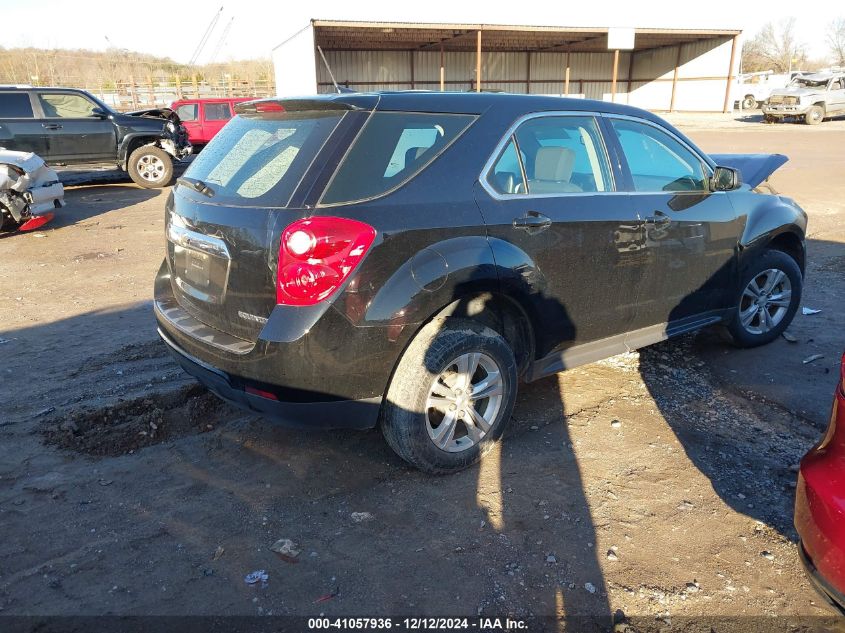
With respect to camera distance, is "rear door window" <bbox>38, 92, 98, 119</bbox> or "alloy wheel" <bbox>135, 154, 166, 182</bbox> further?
"alloy wheel" <bbox>135, 154, 166, 182</bbox>

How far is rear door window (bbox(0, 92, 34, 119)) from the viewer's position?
497 inches

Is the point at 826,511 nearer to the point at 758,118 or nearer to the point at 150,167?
the point at 150,167

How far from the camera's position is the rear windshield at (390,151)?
9.53 feet

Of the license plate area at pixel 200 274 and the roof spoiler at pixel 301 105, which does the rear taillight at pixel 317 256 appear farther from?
the roof spoiler at pixel 301 105

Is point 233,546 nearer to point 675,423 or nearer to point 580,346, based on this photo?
point 580,346

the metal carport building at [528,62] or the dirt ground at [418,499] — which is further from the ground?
the metal carport building at [528,62]

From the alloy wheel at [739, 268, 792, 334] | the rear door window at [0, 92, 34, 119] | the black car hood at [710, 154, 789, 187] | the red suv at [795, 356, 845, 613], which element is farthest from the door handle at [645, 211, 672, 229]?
the rear door window at [0, 92, 34, 119]

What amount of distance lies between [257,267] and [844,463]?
2.37m

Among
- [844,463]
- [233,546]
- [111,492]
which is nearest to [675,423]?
[844,463]

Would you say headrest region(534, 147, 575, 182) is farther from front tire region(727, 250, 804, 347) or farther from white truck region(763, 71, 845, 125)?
white truck region(763, 71, 845, 125)

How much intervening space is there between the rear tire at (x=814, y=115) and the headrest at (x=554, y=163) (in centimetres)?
3117

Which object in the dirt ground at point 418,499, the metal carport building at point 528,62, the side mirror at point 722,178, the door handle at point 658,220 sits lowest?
the dirt ground at point 418,499

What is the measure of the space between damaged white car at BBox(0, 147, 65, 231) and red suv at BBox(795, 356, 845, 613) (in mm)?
9870

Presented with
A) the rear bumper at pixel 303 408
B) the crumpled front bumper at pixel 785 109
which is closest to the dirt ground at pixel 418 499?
the rear bumper at pixel 303 408
